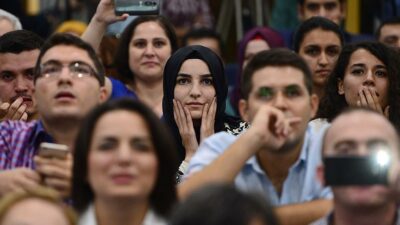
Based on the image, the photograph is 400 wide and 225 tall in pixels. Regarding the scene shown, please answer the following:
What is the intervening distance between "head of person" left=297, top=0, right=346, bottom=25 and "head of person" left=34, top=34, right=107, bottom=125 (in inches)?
165

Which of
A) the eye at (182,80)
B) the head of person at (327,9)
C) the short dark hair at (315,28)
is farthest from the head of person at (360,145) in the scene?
the head of person at (327,9)

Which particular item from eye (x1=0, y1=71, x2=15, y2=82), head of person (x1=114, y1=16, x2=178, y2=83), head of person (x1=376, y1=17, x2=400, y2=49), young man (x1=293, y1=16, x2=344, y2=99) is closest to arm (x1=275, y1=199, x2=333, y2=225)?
eye (x1=0, y1=71, x2=15, y2=82)

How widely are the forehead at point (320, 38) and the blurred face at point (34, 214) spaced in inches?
193

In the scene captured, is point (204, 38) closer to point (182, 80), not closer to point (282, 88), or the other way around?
point (182, 80)

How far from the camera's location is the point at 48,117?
26.3 feet

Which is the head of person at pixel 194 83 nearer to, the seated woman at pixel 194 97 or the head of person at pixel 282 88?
the seated woman at pixel 194 97

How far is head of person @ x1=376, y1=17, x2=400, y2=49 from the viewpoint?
1170cm

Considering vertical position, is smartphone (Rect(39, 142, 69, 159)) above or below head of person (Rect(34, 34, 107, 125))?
below

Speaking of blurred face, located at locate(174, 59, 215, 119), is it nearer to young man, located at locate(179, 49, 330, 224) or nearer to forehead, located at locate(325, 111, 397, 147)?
young man, located at locate(179, 49, 330, 224)

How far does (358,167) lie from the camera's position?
251 inches

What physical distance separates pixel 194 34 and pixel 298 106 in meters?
5.30

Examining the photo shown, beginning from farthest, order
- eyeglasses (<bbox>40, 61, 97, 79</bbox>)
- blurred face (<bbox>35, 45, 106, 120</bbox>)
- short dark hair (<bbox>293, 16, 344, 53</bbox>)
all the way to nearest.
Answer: short dark hair (<bbox>293, 16, 344, 53</bbox>)
eyeglasses (<bbox>40, 61, 97, 79</bbox>)
blurred face (<bbox>35, 45, 106, 120</bbox>)

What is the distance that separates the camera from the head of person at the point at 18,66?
9.54 m

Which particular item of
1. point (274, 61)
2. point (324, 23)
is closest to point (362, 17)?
point (324, 23)
